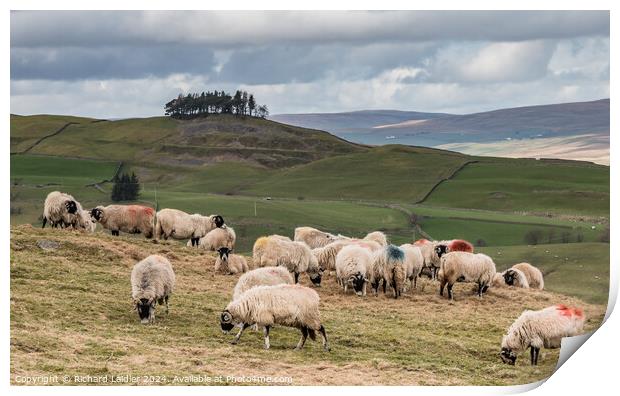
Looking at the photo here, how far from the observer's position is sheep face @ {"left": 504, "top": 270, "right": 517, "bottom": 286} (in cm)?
2545

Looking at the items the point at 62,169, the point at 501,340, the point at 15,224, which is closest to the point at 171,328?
the point at 501,340

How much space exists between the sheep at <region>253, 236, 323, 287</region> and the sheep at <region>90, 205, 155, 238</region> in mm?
6916

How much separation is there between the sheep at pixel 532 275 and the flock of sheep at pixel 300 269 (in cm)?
3

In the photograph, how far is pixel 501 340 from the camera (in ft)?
60.3

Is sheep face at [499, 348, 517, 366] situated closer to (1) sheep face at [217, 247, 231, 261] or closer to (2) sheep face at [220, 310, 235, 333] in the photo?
(2) sheep face at [220, 310, 235, 333]

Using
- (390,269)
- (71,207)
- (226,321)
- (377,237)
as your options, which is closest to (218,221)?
(71,207)

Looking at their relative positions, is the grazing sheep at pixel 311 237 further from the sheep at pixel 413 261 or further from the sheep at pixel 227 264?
the sheep at pixel 413 261

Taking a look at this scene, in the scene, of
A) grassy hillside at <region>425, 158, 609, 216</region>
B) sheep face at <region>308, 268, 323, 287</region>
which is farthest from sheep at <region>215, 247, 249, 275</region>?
grassy hillside at <region>425, 158, 609, 216</region>

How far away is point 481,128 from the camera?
23906mm

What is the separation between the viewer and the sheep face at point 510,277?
25453 mm

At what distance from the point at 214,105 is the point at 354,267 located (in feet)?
25.3

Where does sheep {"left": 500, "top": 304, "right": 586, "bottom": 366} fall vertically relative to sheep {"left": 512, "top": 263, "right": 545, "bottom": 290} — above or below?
below

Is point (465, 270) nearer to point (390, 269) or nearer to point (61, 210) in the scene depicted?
point (390, 269)
